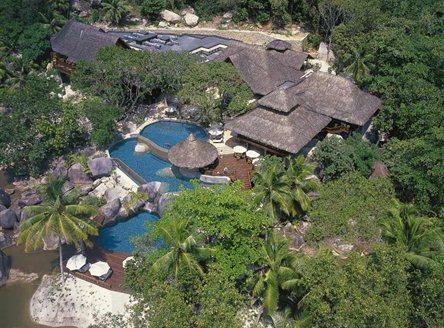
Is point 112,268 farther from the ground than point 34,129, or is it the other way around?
point 34,129

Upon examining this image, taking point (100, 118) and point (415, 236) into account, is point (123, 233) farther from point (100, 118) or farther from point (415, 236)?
point (415, 236)

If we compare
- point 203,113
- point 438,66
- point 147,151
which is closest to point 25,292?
point 147,151

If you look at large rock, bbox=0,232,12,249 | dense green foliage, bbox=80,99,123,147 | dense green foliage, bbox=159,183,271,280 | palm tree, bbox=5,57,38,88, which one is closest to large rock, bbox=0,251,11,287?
large rock, bbox=0,232,12,249

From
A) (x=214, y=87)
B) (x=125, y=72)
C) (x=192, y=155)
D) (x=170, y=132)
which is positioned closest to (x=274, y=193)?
(x=192, y=155)

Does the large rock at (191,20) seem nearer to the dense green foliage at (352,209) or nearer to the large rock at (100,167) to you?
the large rock at (100,167)

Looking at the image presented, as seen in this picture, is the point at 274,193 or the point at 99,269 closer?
the point at 99,269

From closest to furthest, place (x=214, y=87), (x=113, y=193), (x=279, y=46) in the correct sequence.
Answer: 1. (x=113, y=193)
2. (x=214, y=87)
3. (x=279, y=46)
